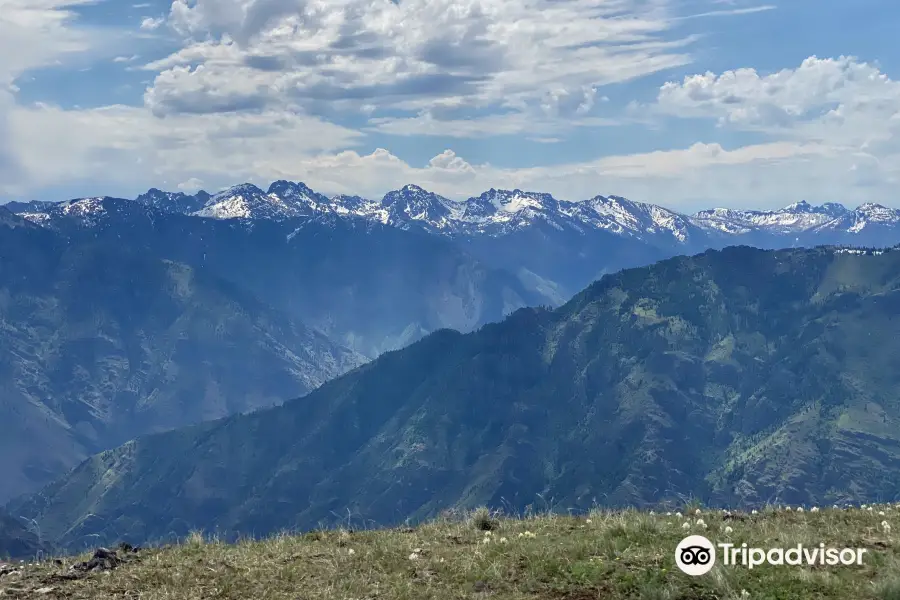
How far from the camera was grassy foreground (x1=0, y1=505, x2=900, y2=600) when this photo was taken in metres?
16.3

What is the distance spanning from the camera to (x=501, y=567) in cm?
1769

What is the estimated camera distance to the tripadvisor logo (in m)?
17.3

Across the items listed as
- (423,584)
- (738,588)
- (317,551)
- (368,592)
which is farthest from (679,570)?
(317,551)

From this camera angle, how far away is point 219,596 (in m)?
16.6

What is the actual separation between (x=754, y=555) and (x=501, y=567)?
5587mm

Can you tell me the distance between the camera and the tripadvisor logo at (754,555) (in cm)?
1735

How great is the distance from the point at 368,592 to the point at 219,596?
3062 mm

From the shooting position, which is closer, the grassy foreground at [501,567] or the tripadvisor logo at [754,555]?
the grassy foreground at [501,567]

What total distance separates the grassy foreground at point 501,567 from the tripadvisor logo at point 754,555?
24cm

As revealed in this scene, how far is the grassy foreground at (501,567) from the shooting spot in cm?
1630

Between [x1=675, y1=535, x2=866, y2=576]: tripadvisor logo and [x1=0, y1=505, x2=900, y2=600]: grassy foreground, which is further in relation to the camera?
[x1=675, y1=535, x2=866, y2=576]: tripadvisor logo

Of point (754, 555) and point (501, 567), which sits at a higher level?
point (501, 567)

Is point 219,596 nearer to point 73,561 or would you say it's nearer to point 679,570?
point 73,561

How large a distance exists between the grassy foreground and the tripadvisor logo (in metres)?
0.24
